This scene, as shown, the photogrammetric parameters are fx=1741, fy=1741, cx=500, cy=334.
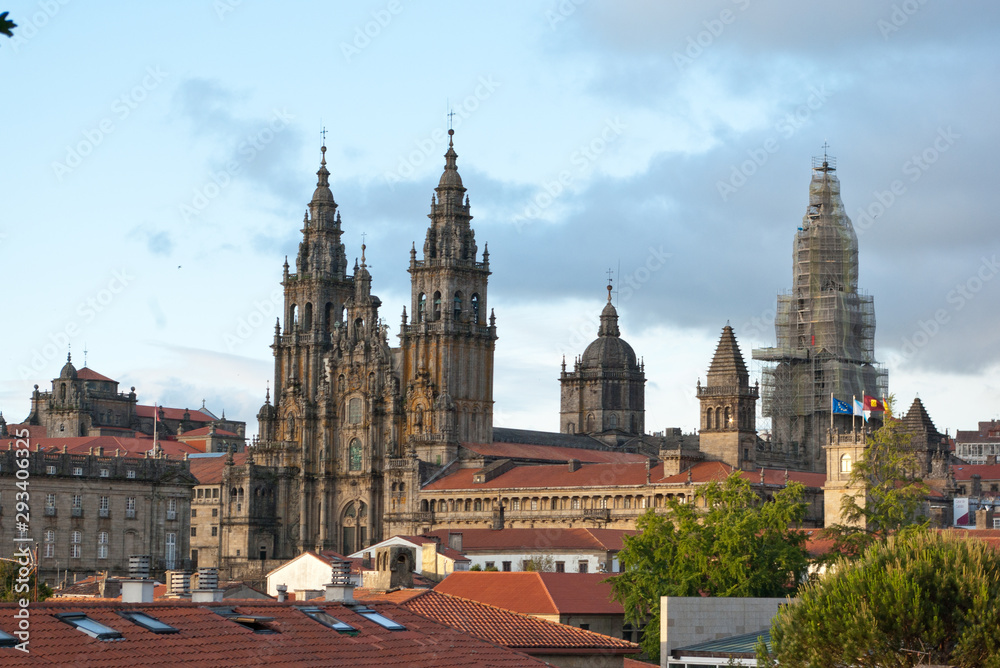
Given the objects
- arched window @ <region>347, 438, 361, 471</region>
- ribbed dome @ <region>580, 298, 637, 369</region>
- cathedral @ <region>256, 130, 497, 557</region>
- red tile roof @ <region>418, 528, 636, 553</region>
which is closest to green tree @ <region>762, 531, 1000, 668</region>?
red tile roof @ <region>418, 528, 636, 553</region>

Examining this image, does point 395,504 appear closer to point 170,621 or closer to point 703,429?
point 703,429

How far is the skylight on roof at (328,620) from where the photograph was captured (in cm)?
4206

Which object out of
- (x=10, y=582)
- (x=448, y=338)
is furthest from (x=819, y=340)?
(x=10, y=582)

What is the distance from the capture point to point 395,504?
142 metres

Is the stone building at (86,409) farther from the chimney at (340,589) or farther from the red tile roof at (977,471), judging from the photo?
the chimney at (340,589)

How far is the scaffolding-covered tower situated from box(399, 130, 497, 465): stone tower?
24638 mm

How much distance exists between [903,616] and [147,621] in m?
17.3

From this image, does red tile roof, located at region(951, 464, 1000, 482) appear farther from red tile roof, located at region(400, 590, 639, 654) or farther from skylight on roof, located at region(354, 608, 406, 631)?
skylight on roof, located at region(354, 608, 406, 631)

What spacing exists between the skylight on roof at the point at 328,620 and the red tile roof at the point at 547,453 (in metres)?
98.7

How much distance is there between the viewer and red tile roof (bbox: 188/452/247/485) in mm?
159950

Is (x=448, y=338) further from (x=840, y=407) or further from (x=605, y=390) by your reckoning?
(x=840, y=407)

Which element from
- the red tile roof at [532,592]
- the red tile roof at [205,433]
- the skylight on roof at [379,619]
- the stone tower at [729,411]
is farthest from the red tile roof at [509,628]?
the red tile roof at [205,433]

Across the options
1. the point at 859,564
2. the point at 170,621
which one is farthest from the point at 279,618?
the point at 859,564

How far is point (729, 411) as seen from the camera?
13800 centimetres
